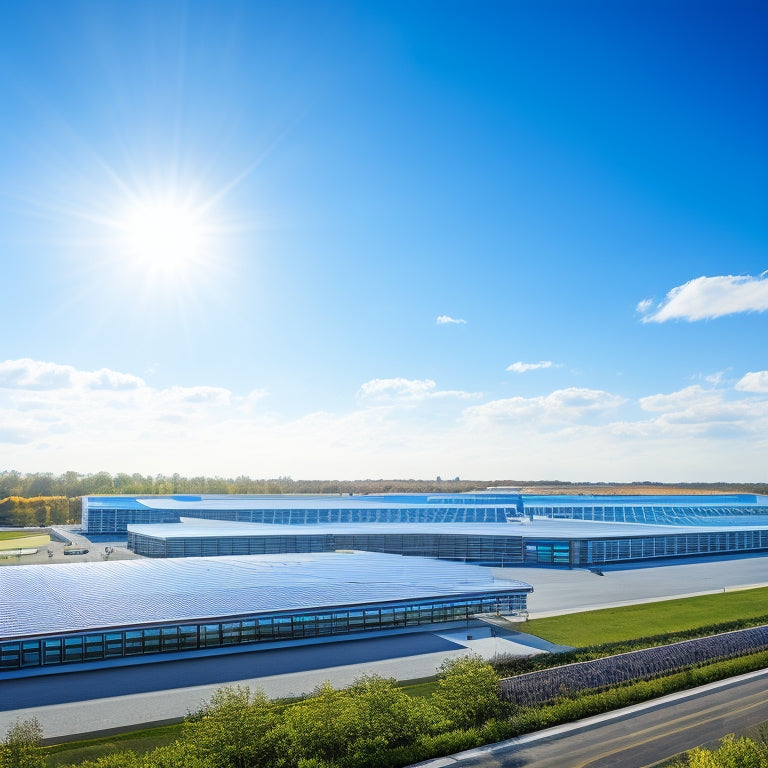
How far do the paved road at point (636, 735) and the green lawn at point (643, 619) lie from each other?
745 cm

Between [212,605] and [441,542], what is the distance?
3559 cm

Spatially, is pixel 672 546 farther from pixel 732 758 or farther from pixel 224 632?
Result: pixel 732 758

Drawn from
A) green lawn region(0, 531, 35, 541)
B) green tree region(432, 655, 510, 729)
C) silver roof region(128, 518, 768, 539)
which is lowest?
green lawn region(0, 531, 35, 541)

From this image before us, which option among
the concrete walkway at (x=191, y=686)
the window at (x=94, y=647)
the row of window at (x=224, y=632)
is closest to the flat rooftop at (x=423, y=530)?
the row of window at (x=224, y=632)

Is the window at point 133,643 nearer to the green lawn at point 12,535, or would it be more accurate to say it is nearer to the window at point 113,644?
the window at point 113,644

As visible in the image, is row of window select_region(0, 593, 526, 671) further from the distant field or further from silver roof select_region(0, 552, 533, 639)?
the distant field

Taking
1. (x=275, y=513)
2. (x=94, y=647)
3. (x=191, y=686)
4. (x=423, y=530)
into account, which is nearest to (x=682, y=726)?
(x=191, y=686)

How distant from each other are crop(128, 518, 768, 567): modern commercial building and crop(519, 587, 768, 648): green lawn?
16161 mm

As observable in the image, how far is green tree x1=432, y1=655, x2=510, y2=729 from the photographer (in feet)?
72.3

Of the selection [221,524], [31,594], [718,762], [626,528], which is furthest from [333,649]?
[626,528]

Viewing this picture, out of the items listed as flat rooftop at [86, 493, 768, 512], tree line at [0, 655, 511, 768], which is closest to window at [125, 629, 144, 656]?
tree line at [0, 655, 511, 768]

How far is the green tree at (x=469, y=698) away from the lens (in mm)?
22031

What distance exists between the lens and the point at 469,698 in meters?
22.4

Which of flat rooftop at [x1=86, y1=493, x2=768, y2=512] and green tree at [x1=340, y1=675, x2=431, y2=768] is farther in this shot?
flat rooftop at [x1=86, y1=493, x2=768, y2=512]
